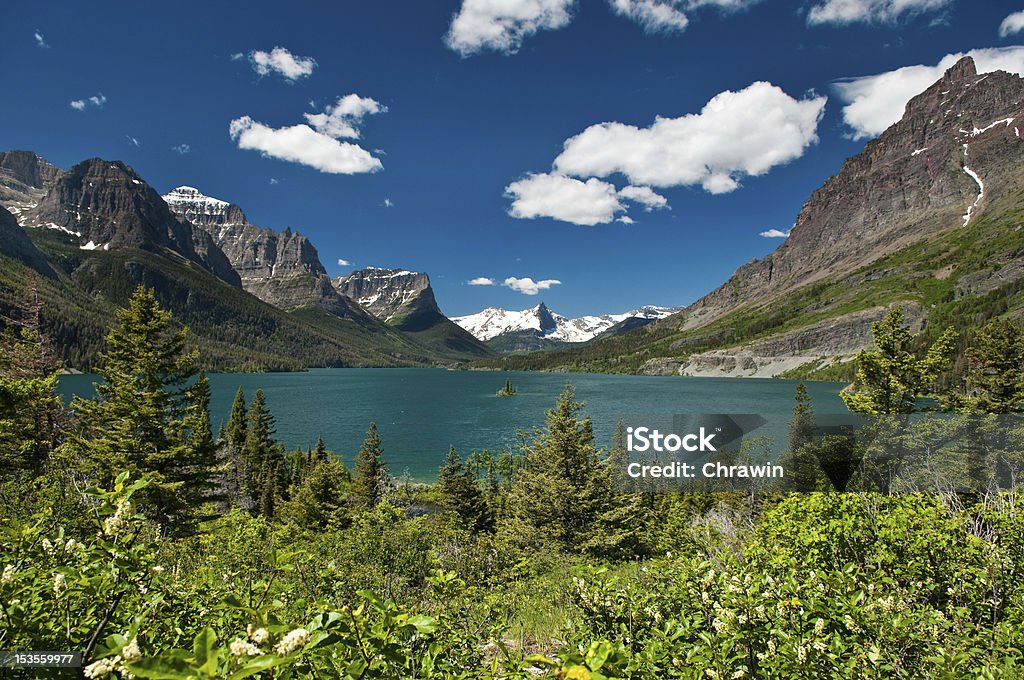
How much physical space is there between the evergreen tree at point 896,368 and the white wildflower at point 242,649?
24.6 m

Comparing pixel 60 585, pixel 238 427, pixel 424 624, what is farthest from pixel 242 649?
pixel 238 427

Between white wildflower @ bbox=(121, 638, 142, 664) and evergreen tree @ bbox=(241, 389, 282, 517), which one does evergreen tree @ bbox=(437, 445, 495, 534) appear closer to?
evergreen tree @ bbox=(241, 389, 282, 517)

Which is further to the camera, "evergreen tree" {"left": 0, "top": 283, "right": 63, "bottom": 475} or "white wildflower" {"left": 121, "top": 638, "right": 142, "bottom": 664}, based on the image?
"evergreen tree" {"left": 0, "top": 283, "right": 63, "bottom": 475}

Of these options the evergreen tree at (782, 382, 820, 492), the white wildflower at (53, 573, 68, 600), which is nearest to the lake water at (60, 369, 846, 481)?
the evergreen tree at (782, 382, 820, 492)

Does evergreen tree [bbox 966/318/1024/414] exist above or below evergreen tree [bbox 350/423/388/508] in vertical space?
above

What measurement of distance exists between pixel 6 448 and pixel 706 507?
1824 inches

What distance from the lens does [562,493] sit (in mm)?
24234

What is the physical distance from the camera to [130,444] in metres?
18.2

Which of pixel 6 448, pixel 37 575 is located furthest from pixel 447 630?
pixel 6 448

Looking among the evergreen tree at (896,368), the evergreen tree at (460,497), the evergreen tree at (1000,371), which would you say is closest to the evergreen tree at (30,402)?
the evergreen tree at (460,497)

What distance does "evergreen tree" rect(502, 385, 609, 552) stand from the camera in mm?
23703

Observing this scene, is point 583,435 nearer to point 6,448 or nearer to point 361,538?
point 361,538

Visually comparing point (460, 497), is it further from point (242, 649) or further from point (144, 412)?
point (242, 649)

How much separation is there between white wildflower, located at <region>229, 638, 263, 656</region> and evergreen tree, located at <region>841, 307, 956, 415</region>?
970 inches
